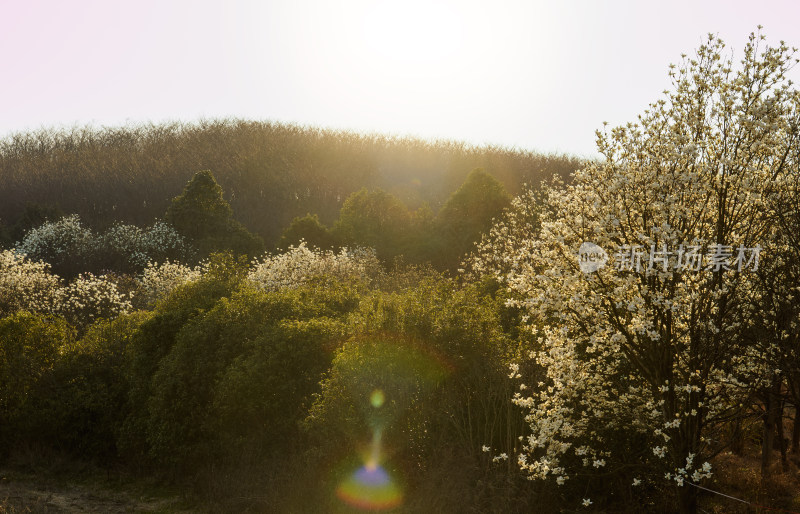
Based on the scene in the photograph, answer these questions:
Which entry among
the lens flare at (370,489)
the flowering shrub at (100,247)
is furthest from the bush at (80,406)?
the flowering shrub at (100,247)

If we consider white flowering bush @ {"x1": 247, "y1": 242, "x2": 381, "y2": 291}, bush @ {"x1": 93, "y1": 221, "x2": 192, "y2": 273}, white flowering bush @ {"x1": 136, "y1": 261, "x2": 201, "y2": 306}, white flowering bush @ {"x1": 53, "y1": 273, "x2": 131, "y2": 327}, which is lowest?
white flowering bush @ {"x1": 53, "y1": 273, "x2": 131, "y2": 327}

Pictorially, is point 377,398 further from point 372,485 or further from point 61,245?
point 61,245

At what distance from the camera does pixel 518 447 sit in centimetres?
1270

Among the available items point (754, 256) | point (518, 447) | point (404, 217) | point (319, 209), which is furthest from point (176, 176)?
point (754, 256)

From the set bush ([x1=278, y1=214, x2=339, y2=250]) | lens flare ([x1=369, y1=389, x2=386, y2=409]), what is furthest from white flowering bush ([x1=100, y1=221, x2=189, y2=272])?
lens flare ([x1=369, y1=389, x2=386, y2=409])

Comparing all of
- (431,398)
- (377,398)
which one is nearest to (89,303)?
(377,398)

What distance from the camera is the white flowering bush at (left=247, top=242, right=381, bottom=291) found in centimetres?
2542

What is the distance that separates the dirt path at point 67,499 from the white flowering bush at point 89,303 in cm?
981

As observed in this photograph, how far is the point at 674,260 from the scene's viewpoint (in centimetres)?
897

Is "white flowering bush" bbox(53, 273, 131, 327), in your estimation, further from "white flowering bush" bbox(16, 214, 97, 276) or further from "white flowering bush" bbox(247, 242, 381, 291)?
"white flowering bush" bbox(16, 214, 97, 276)

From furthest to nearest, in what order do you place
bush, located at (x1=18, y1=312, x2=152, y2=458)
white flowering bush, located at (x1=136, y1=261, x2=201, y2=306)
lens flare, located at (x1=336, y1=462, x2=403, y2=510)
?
white flowering bush, located at (x1=136, y1=261, x2=201, y2=306), bush, located at (x1=18, y1=312, x2=152, y2=458), lens flare, located at (x1=336, y1=462, x2=403, y2=510)

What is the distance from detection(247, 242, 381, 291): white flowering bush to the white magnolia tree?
50.9 ft

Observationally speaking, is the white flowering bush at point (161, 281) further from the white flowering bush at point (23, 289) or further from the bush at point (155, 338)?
the bush at point (155, 338)

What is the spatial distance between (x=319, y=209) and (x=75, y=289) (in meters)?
27.1
